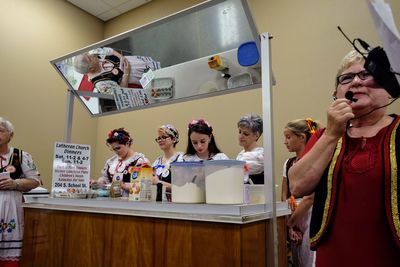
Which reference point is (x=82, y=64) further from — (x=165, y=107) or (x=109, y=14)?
(x=109, y=14)

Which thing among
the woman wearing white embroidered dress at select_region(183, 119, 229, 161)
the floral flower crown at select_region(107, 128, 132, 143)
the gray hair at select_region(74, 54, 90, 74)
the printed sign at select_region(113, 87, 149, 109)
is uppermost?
the gray hair at select_region(74, 54, 90, 74)

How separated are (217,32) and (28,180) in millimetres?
1852

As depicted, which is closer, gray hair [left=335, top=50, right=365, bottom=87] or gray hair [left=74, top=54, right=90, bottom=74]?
gray hair [left=335, top=50, right=365, bottom=87]

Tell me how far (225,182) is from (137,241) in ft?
1.35

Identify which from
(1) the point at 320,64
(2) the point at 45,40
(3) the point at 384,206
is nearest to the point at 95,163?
(2) the point at 45,40

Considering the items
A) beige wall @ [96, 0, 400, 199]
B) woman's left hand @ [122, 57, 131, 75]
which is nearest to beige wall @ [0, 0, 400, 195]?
beige wall @ [96, 0, 400, 199]

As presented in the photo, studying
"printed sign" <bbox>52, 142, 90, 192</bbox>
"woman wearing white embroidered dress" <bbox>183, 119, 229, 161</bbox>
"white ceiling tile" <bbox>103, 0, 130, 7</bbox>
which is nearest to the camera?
"printed sign" <bbox>52, 142, 90, 192</bbox>

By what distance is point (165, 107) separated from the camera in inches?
155

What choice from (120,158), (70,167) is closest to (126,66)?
(70,167)

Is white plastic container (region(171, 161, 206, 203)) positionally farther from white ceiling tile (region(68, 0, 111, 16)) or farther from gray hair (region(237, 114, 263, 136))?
white ceiling tile (region(68, 0, 111, 16))

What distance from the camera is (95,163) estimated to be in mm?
4504

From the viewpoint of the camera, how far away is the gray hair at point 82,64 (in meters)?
1.85

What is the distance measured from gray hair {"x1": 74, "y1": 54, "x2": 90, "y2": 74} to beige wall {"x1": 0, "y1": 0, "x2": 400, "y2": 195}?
177cm

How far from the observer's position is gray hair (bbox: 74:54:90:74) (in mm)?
1848
